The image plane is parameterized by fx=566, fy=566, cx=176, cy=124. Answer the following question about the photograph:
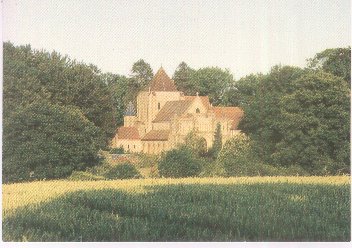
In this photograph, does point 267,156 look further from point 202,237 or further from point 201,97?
point 201,97

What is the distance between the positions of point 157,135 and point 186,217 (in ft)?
148

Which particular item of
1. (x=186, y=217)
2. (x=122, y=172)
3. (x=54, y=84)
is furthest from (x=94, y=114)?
(x=186, y=217)

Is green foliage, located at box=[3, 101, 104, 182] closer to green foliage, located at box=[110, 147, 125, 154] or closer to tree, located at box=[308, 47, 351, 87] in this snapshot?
green foliage, located at box=[110, 147, 125, 154]

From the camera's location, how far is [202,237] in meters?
12.8

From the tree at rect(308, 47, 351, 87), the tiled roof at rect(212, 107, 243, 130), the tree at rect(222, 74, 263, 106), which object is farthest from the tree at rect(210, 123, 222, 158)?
the tree at rect(308, 47, 351, 87)

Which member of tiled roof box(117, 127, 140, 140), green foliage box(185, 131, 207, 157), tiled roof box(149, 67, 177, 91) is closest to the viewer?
tiled roof box(117, 127, 140, 140)

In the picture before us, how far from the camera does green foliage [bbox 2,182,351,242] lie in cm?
1296

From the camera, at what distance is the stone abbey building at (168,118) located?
5566cm

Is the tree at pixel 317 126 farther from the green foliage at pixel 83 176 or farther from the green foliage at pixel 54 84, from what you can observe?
the green foliage at pixel 83 176

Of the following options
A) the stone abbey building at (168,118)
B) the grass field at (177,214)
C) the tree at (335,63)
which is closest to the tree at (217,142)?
the stone abbey building at (168,118)

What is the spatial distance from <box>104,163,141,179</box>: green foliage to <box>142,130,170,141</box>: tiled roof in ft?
89.4

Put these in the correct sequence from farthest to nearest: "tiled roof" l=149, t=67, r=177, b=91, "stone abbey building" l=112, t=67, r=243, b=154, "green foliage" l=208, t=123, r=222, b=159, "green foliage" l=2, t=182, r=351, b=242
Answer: "tiled roof" l=149, t=67, r=177, b=91 → "stone abbey building" l=112, t=67, r=243, b=154 → "green foliage" l=208, t=123, r=222, b=159 → "green foliage" l=2, t=182, r=351, b=242

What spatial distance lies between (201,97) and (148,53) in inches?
1819

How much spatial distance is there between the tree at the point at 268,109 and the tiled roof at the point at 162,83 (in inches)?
956
